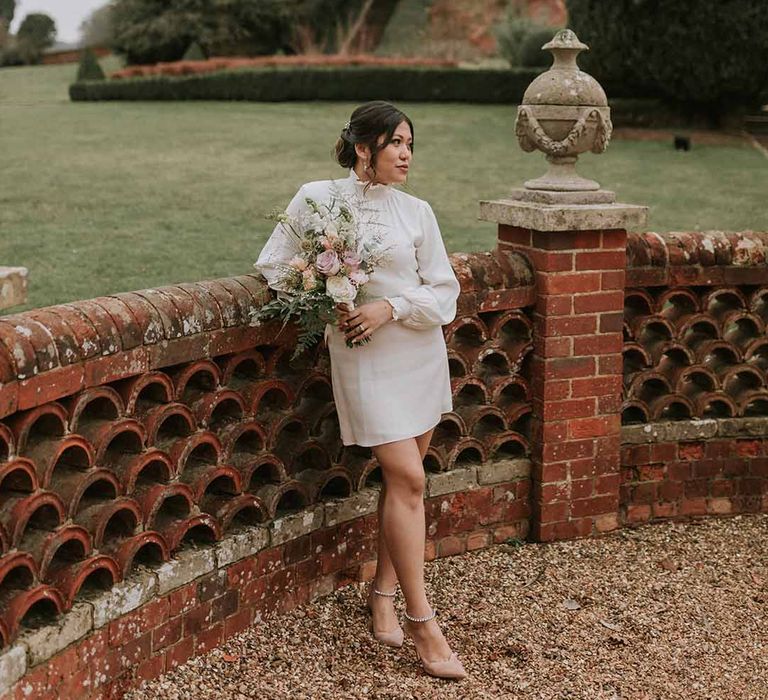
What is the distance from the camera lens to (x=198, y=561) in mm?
3957

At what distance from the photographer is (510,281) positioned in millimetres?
5008

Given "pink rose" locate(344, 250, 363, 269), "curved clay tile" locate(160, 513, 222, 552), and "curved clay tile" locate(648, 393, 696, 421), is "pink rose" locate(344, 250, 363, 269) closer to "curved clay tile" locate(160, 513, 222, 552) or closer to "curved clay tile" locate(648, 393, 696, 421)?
"curved clay tile" locate(160, 513, 222, 552)

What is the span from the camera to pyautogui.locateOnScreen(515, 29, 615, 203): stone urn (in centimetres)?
497

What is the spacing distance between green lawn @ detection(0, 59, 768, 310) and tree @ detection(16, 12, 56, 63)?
20.2 metres

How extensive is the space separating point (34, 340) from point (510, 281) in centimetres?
240

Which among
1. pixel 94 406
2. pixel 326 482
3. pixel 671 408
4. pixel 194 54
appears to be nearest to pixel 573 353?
pixel 671 408

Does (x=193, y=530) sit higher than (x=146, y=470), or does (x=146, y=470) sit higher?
(x=146, y=470)

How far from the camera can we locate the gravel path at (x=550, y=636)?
3.94 meters

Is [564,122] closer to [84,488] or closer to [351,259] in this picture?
[351,259]

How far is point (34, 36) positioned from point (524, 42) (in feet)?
86.4

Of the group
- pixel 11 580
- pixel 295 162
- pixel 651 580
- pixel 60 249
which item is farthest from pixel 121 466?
pixel 295 162

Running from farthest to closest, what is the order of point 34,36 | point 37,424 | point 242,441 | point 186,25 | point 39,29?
1. point 39,29
2. point 34,36
3. point 186,25
4. point 242,441
5. point 37,424

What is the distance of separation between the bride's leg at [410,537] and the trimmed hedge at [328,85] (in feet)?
79.1

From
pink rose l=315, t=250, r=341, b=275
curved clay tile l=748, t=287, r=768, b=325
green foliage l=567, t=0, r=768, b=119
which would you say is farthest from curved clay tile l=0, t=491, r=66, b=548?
green foliage l=567, t=0, r=768, b=119
